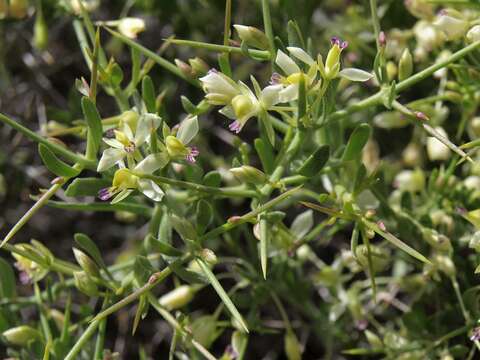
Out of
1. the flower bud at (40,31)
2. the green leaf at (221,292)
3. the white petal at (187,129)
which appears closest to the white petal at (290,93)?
the white petal at (187,129)

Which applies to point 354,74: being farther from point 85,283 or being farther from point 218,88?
point 85,283

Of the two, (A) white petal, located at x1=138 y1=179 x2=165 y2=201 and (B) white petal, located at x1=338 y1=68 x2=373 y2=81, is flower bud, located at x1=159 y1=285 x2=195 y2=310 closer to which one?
(A) white petal, located at x1=138 y1=179 x2=165 y2=201

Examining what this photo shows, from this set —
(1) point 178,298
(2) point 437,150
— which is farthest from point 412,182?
(1) point 178,298

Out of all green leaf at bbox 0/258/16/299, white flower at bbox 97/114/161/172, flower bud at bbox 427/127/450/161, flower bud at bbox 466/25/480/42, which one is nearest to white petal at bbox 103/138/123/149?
white flower at bbox 97/114/161/172

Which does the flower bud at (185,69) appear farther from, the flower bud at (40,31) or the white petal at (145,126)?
the flower bud at (40,31)

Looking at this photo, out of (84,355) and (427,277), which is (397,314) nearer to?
(427,277)

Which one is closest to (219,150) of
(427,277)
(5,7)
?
(5,7)
